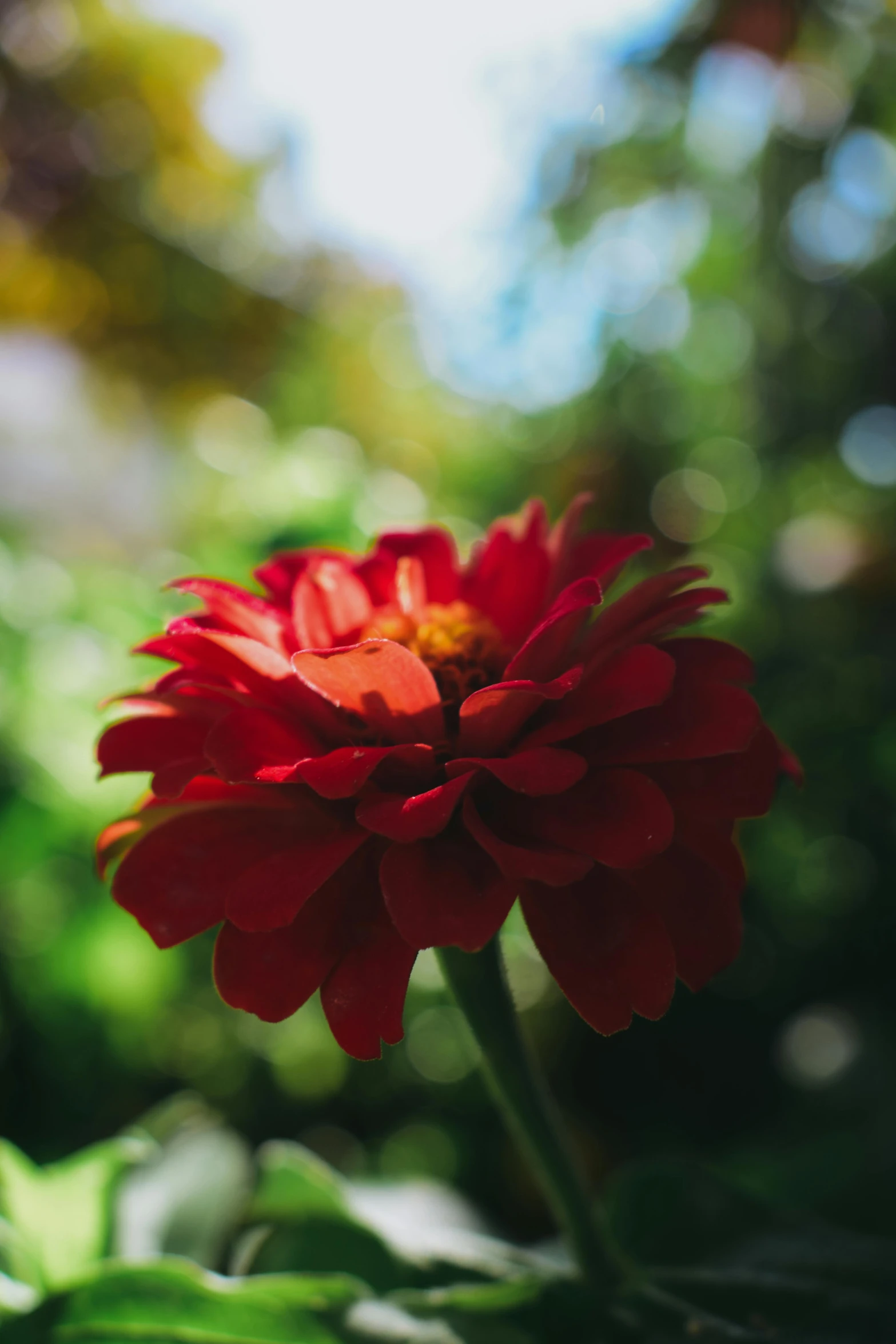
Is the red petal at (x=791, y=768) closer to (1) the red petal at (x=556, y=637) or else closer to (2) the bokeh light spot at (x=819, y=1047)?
(1) the red petal at (x=556, y=637)

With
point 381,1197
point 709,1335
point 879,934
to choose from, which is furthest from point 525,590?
point 879,934

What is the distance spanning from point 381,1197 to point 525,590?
0.43 m

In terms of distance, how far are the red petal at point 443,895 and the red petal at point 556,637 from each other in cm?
7

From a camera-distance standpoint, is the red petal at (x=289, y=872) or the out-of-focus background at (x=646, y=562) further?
the out-of-focus background at (x=646, y=562)

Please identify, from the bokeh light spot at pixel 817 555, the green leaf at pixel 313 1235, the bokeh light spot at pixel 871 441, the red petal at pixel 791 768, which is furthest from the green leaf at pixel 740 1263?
the bokeh light spot at pixel 871 441

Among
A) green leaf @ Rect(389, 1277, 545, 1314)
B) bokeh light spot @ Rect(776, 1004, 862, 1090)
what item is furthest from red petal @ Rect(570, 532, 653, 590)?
bokeh light spot @ Rect(776, 1004, 862, 1090)

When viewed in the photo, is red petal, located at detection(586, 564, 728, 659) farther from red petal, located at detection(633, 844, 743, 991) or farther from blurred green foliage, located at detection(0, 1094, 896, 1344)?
blurred green foliage, located at detection(0, 1094, 896, 1344)

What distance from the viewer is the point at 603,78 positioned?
1470mm

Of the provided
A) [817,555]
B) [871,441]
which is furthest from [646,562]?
[871,441]

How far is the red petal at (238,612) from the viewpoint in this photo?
33cm

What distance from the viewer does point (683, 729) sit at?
0.31 meters

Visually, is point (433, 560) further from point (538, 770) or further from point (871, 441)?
point (871, 441)

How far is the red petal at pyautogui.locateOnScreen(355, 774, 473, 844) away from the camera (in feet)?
0.86

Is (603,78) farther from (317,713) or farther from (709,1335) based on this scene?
(709,1335)
